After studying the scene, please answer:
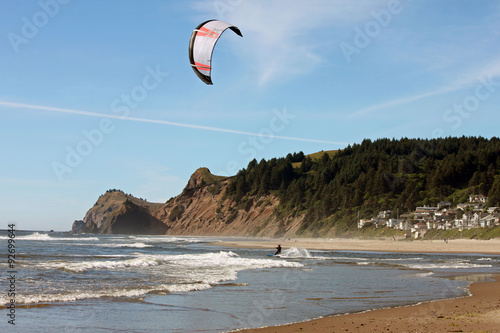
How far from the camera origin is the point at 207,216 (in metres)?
156

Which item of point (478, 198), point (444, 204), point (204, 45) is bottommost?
point (444, 204)

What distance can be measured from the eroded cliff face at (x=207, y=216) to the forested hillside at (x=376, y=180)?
3781 millimetres

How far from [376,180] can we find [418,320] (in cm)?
10961

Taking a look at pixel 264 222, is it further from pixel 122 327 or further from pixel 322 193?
pixel 122 327

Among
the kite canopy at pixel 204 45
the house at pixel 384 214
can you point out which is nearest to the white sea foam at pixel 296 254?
the kite canopy at pixel 204 45

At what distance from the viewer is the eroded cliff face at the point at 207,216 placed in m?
133

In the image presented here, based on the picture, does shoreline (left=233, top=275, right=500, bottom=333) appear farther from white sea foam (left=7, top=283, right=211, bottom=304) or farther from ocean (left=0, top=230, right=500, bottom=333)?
white sea foam (left=7, top=283, right=211, bottom=304)

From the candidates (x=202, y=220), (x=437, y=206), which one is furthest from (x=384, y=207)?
(x=202, y=220)

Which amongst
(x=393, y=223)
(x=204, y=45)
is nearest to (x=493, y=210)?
(x=393, y=223)

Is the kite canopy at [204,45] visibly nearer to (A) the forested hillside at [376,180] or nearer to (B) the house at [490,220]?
(B) the house at [490,220]

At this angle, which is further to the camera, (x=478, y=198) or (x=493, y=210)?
(x=478, y=198)

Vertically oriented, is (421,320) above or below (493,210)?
below

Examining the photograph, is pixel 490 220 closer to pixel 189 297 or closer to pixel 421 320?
pixel 189 297

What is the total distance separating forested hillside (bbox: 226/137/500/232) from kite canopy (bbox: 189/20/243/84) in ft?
288
